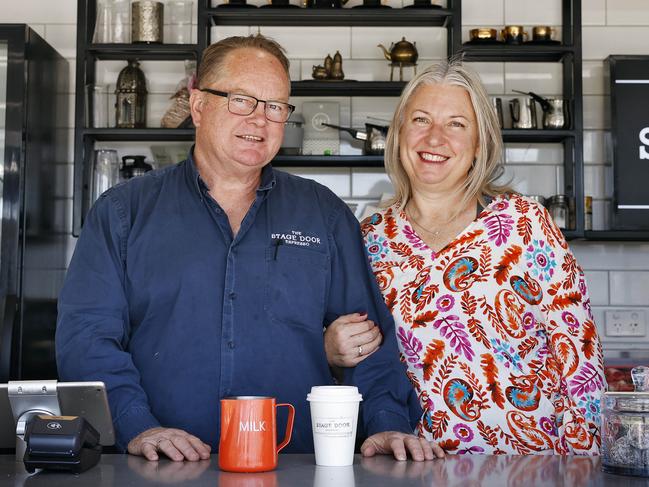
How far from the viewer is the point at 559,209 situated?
3.75 metres

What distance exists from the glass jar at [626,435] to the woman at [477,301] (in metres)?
0.56

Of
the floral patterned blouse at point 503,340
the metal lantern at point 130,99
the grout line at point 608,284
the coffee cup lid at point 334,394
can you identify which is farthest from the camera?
the grout line at point 608,284

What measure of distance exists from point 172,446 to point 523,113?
8.25 ft

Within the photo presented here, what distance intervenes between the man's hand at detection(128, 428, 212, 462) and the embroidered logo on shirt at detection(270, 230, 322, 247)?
621 mm

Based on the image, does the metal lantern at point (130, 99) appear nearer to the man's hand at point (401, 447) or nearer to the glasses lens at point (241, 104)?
the glasses lens at point (241, 104)

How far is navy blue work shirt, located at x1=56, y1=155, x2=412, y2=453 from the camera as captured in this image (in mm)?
2105

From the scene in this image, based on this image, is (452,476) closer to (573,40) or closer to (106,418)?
(106,418)

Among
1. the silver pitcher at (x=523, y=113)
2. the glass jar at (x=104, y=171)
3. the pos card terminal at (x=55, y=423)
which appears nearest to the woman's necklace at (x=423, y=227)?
the pos card terminal at (x=55, y=423)

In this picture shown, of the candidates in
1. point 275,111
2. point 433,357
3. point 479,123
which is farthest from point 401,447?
point 479,123

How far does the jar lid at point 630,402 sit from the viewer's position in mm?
1566

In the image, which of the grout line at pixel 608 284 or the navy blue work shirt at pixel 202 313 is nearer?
the navy blue work shirt at pixel 202 313

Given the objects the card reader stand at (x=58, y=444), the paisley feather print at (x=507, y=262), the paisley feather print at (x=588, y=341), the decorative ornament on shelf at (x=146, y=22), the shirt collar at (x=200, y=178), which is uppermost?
the decorative ornament on shelf at (x=146, y=22)

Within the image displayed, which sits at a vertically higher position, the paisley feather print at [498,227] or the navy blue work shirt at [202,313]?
the paisley feather print at [498,227]

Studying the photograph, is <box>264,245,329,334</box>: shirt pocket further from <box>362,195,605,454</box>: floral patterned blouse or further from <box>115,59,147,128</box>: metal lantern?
<box>115,59,147,128</box>: metal lantern
